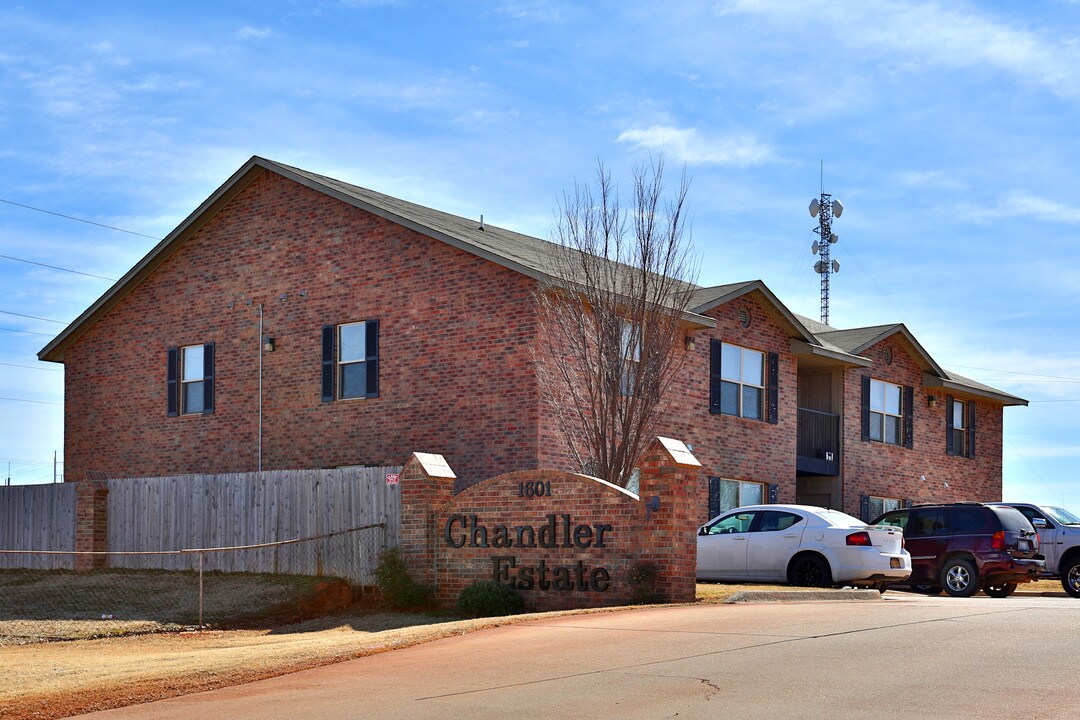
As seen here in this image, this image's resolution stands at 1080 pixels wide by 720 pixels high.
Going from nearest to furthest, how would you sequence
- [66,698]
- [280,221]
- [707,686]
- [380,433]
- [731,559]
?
[707,686], [66,698], [731,559], [380,433], [280,221]

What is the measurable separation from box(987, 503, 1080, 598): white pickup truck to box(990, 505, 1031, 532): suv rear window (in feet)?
5.76

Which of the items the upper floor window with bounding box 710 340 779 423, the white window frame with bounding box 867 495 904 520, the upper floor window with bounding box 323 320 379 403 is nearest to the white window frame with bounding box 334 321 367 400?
the upper floor window with bounding box 323 320 379 403

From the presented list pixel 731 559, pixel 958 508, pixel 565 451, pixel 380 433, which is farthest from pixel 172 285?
pixel 958 508

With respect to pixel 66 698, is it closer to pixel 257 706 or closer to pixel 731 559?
pixel 257 706

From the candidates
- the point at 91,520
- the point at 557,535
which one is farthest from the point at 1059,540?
the point at 91,520

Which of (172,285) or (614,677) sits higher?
(172,285)

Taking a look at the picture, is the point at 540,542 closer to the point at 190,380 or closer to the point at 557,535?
the point at 557,535

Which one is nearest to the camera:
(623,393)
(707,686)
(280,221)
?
(707,686)

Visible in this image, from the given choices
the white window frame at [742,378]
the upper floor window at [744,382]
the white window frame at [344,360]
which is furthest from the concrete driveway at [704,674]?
the white window frame at [742,378]

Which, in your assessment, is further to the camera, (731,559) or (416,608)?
(731,559)

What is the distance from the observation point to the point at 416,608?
19734 millimetres

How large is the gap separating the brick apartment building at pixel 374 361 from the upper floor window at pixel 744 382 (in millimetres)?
60

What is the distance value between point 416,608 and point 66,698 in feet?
28.9

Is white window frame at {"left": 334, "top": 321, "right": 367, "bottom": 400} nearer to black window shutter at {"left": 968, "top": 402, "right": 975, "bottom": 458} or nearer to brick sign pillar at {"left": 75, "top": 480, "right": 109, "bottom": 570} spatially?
brick sign pillar at {"left": 75, "top": 480, "right": 109, "bottom": 570}
